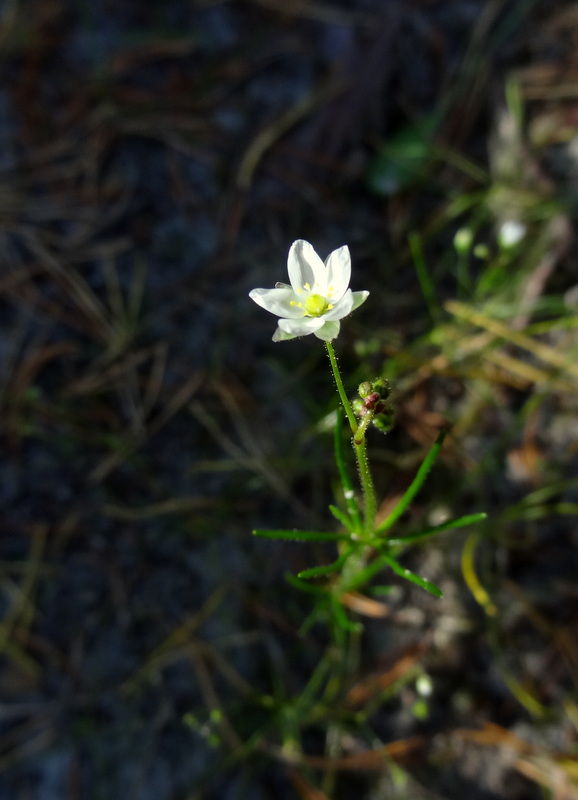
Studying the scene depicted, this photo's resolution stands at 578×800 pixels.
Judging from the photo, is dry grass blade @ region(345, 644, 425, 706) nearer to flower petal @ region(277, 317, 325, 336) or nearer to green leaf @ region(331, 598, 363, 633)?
green leaf @ region(331, 598, 363, 633)

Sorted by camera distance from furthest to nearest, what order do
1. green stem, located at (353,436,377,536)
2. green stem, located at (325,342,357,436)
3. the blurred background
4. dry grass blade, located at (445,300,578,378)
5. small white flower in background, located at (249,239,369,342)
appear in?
dry grass blade, located at (445,300,578,378) → the blurred background → small white flower in background, located at (249,239,369,342) → green stem, located at (353,436,377,536) → green stem, located at (325,342,357,436)

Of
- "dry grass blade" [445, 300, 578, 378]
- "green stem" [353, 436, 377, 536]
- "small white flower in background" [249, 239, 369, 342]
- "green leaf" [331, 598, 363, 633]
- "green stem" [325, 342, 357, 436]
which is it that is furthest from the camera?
"dry grass blade" [445, 300, 578, 378]

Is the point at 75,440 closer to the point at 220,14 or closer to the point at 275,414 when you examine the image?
the point at 275,414

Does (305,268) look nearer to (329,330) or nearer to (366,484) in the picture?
(329,330)

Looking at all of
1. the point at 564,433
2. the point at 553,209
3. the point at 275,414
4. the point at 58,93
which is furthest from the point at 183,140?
the point at 564,433

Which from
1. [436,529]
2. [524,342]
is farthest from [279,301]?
[524,342]

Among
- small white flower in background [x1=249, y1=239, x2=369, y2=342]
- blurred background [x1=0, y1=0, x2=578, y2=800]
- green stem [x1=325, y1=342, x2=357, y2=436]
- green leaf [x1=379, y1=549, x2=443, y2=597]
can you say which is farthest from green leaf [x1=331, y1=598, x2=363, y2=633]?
small white flower in background [x1=249, y1=239, x2=369, y2=342]

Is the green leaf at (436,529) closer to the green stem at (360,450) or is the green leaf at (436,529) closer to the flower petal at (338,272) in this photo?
the green stem at (360,450)
